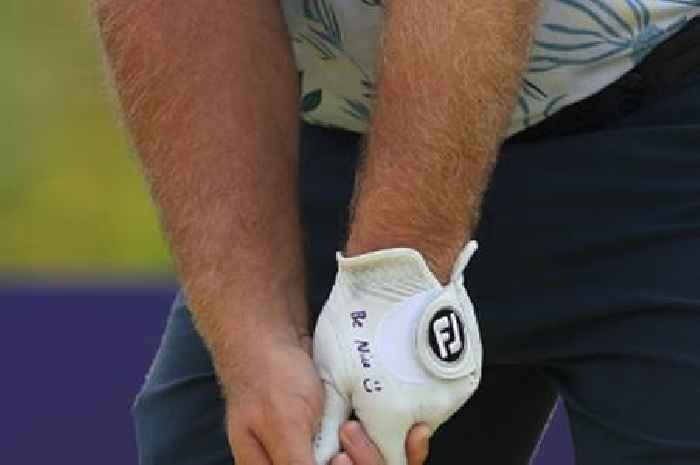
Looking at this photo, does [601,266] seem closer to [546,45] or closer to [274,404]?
[546,45]

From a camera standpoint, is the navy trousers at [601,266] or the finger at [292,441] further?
the navy trousers at [601,266]

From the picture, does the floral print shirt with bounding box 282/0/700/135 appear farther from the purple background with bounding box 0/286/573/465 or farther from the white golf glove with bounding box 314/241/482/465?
the purple background with bounding box 0/286/573/465

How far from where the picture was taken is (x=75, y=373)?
10.2 ft

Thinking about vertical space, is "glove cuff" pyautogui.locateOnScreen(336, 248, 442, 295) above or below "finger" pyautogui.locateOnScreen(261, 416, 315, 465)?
above

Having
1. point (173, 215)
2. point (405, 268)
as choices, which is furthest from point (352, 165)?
point (405, 268)

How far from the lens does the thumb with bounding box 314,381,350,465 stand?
1.40 metres

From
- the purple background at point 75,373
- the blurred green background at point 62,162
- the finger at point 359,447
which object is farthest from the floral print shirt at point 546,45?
the blurred green background at point 62,162

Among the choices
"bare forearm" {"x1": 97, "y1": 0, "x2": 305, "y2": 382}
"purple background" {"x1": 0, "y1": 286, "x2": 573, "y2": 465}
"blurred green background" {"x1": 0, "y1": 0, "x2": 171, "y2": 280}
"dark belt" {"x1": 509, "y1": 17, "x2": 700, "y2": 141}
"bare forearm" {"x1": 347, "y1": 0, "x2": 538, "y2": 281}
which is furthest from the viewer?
"blurred green background" {"x1": 0, "y1": 0, "x2": 171, "y2": 280}

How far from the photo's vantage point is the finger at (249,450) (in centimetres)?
143

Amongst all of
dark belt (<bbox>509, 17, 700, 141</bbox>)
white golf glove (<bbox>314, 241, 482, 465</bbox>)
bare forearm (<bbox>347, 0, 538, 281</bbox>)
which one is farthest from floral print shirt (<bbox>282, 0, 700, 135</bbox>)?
white golf glove (<bbox>314, 241, 482, 465</bbox>)

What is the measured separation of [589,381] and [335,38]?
1.20 ft

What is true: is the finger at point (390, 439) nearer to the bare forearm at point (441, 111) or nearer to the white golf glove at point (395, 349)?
the white golf glove at point (395, 349)

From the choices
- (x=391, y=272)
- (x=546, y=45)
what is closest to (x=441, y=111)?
(x=391, y=272)

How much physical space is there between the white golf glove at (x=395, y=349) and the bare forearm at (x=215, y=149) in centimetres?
9
